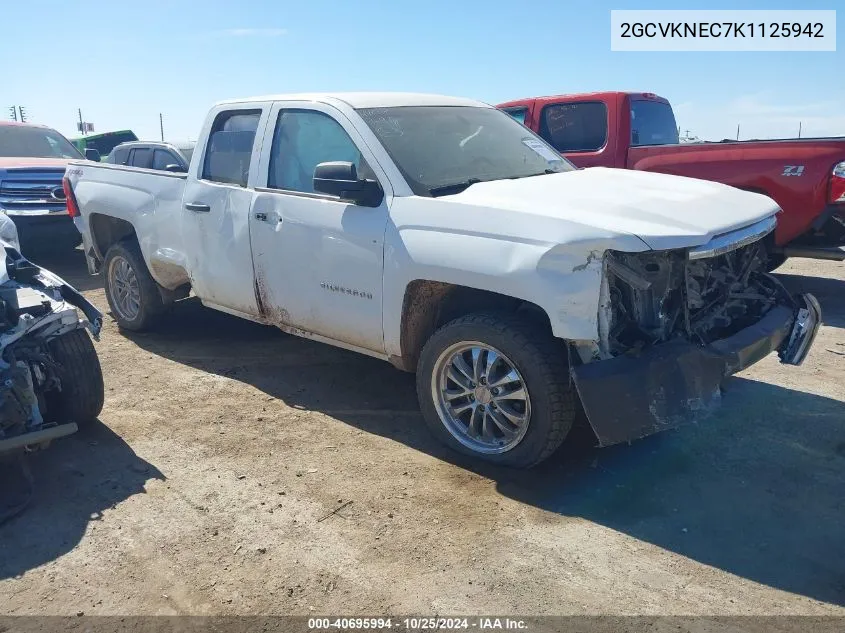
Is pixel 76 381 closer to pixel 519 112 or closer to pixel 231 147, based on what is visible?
pixel 231 147

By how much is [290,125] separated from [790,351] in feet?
11.2

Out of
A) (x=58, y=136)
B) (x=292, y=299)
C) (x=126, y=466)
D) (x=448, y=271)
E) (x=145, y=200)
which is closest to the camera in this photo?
(x=448, y=271)

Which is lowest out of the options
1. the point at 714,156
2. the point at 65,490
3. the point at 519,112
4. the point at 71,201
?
the point at 65,490

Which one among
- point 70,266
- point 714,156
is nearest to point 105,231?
point 70,266

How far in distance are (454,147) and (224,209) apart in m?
1.71

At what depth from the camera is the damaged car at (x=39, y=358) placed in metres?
3.58

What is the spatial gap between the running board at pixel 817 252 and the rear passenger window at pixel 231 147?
497 cm

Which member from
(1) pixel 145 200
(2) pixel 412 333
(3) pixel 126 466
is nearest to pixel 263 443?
(3) pixel 126 466

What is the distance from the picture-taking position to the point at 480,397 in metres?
3.81

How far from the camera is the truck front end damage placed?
327 cm

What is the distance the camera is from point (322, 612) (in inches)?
108

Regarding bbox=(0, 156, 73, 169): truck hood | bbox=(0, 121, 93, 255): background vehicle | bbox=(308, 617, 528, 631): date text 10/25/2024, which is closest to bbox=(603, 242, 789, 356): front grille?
bbox=(308, 617, 528, 631): date text 10/25/2024

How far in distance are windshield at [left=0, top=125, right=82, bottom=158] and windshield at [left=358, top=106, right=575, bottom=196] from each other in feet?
28.0

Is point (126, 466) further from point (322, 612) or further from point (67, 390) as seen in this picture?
point (322, 612)
